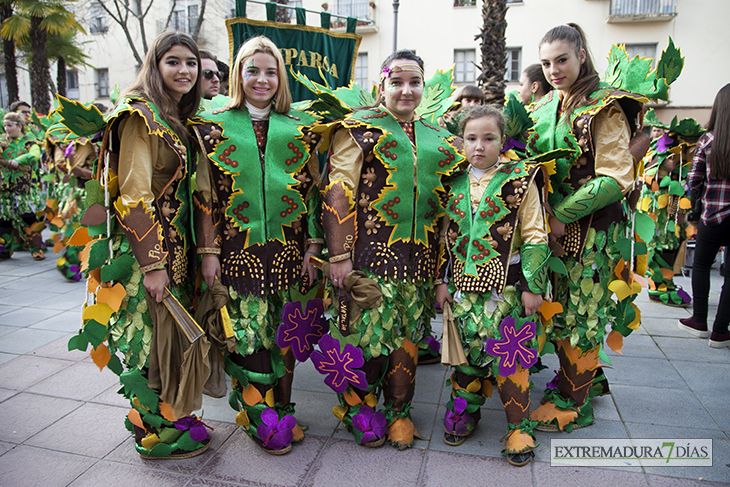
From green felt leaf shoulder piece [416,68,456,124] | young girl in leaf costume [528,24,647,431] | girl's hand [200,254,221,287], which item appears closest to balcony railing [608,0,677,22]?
green felt leaf shoulder piece [416,68,456,124]

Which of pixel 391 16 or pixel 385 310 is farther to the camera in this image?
pixel 391 16

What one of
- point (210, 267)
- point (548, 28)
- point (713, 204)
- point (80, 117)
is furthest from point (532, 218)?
point (548, 28)

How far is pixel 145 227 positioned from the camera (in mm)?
2117

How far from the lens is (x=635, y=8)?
15539 millimetres

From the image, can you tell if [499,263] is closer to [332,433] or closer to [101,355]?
[332,433]

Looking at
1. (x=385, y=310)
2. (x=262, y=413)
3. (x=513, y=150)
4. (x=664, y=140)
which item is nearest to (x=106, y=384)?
(x=262, y=413)

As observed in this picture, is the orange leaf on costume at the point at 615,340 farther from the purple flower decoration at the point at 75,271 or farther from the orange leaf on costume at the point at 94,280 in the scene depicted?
the purple flower decoration at the point at 75,271

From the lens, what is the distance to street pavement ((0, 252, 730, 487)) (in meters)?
2.31

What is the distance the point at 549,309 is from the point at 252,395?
154 centimetres

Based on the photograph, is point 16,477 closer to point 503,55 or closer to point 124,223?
point 124,223

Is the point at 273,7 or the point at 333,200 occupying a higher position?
the point at 273,7

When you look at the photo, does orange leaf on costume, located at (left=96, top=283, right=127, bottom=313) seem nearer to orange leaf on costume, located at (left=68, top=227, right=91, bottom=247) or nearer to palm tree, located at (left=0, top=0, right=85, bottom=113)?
orange leaf on costume, located at (left=68, top=227, right=91, bottom=247)

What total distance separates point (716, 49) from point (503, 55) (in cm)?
1219

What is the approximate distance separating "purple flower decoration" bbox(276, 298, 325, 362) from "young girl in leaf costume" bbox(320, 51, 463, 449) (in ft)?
0.46
